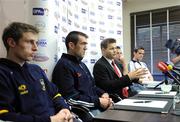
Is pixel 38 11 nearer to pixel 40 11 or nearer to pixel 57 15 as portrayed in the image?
pixel 40 11

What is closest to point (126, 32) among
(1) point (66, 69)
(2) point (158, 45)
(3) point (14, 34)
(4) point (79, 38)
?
(2) point (158, 45)

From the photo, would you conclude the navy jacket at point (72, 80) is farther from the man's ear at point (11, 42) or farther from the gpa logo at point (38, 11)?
the man's ear at point (11, 42)

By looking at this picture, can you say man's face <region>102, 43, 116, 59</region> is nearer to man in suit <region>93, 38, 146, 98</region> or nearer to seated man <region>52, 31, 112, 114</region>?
man in suit <region>93, 38, 146, 98</region>

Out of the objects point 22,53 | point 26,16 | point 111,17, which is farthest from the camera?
point 111,17

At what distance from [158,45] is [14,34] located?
4843mm

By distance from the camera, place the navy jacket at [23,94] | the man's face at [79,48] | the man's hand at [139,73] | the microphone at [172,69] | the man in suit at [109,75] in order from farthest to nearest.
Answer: the man in suit at [109,75] → the man's face at [79,48] → the man's hand at [139,73] → the microphone at [172,69] → the navy jacket at [23,94]

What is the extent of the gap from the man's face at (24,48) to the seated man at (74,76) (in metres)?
0.55

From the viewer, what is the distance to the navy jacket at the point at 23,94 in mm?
1331

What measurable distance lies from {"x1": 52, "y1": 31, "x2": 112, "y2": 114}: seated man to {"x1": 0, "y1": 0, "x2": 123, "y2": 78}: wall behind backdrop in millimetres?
114

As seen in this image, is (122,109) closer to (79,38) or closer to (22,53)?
(22,53)

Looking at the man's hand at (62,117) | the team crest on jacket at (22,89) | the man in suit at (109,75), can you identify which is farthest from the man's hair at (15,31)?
the man in suit at (109,75)

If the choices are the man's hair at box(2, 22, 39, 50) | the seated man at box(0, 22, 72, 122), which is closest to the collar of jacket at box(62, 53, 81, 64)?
the seated man at box(0, 22, 72, 122)

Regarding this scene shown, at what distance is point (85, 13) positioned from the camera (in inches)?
126

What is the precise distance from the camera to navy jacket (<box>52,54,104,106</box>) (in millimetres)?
2018
